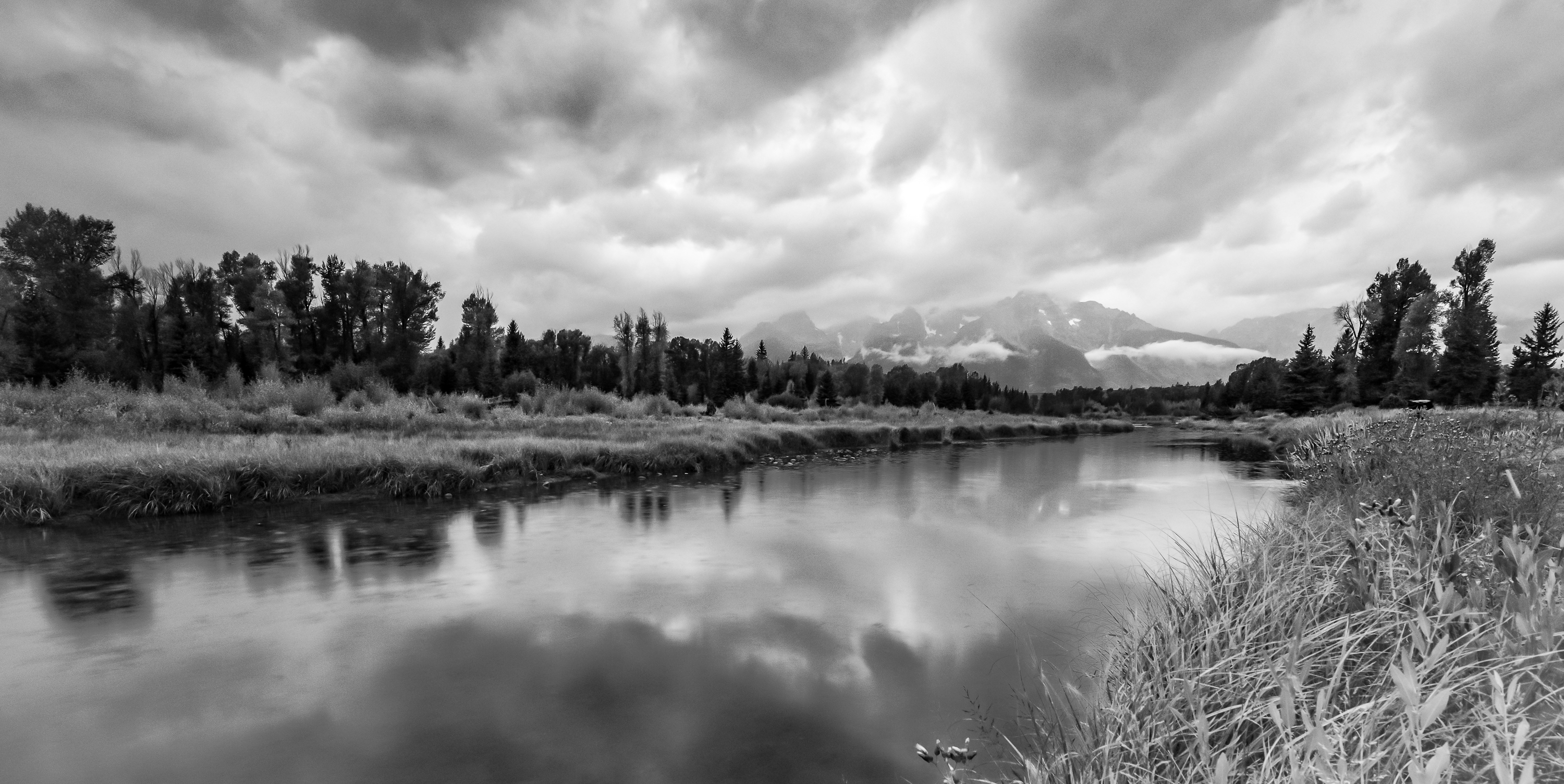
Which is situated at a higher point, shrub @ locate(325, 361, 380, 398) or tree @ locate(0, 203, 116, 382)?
tree @ locate(0, 203, 116, 382)

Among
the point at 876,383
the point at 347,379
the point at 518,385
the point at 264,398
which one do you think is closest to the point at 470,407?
the point at 264,398

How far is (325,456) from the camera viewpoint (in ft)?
48.6

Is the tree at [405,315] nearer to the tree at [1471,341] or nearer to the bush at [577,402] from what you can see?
the bush at [577,402]

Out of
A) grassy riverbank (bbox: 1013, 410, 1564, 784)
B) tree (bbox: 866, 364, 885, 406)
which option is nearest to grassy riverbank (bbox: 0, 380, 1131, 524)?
grassy riverbank (bbox: 1013, 410, 1564, 784)

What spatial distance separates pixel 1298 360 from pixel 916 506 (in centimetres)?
7168

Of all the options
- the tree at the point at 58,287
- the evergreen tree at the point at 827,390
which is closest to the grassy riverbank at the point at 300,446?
the tree at the point at 58,287

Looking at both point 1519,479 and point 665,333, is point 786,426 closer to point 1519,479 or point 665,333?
point 1519,479

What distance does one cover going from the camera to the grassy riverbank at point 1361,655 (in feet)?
7.54

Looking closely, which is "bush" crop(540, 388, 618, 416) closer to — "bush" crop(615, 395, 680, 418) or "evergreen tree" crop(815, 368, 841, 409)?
"bush" crop(615, 395, 680, 418)

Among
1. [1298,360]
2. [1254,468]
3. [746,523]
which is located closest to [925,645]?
[746,523]

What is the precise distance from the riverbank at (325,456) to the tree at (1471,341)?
2197 inches

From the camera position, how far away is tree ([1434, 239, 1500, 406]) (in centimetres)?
4772

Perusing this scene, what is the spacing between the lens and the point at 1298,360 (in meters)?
65.1

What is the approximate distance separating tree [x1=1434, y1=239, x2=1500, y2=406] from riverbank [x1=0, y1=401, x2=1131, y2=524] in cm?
5581
